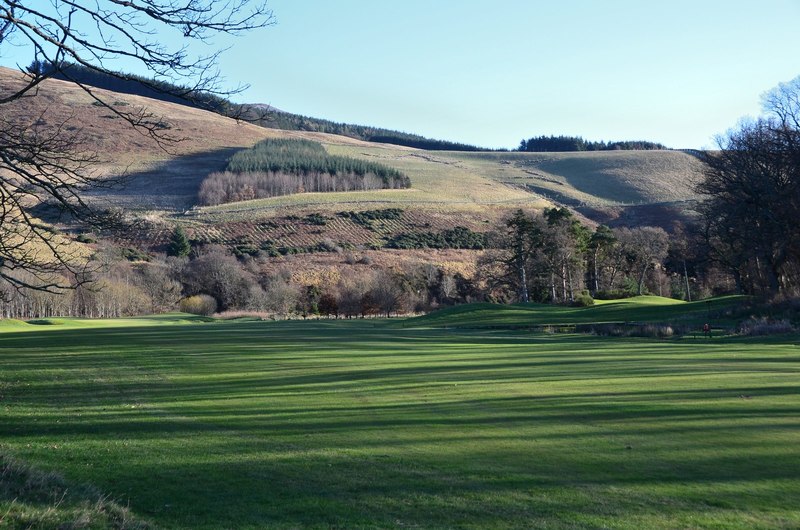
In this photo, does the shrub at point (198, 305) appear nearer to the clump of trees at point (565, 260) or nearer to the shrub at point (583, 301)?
the clump of trees at point (565, 260)

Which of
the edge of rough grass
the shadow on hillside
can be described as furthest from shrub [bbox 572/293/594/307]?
the shadow on hillside

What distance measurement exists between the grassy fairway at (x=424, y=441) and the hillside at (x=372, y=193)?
6267 cm

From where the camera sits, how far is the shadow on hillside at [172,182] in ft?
382

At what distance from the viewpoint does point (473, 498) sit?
8148 millimetres

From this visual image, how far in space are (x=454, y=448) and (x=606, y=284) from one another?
241 feet

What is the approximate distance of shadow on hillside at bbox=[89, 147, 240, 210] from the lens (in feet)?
382

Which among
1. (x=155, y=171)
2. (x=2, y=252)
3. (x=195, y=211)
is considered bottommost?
(x=2, y=252)

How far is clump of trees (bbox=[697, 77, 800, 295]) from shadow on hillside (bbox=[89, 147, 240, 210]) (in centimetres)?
8215

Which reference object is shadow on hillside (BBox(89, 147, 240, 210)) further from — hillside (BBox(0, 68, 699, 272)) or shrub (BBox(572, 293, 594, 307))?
→ shrub (BBox(572, 293, 594, 307))

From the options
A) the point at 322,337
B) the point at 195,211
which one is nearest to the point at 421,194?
the point at 195,211

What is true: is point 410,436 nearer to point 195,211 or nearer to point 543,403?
point 543,403

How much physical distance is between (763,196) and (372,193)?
92788mm

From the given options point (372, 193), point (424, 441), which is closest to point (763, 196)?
point (424, 441)

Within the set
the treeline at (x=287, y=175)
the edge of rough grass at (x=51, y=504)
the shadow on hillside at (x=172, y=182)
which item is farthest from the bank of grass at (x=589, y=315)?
the treeline at (x=287, y=175)
